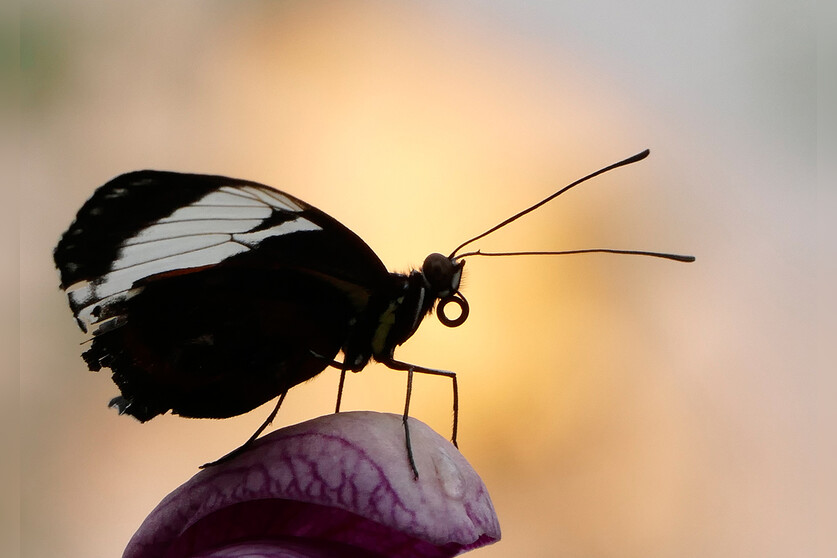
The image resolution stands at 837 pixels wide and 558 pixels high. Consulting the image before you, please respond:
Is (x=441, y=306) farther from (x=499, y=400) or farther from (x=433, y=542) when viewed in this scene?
(x=499, y=400)

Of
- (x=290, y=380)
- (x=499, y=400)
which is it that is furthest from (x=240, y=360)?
(x=499, y=400)

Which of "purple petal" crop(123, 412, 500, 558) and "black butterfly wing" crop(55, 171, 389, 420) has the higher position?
"black butterfly wing" crop(55, 171, 389, 420)

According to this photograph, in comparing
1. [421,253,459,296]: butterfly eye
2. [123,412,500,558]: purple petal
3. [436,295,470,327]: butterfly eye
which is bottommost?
[123,412,500,558]: purple petal
